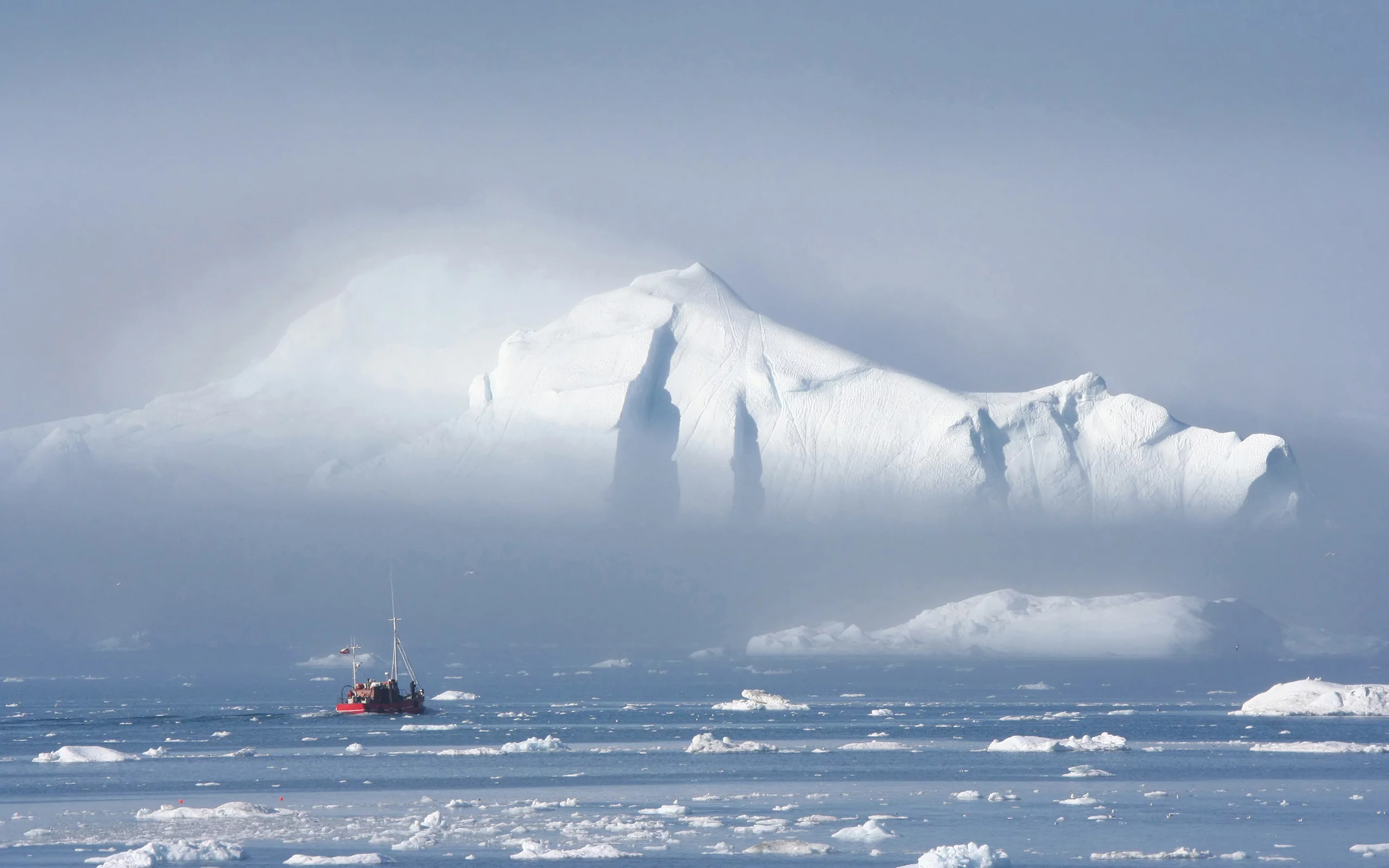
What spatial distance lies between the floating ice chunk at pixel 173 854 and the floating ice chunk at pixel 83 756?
1266 inches

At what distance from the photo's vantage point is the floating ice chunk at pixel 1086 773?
2653 inches

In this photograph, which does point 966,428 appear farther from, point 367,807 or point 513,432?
point 367,807

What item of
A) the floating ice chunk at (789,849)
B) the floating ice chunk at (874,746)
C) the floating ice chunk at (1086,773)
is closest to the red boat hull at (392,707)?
the floating ice chunk at (874,746)

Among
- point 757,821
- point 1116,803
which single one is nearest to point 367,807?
point 757,821

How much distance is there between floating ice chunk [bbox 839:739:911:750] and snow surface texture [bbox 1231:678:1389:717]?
99.0 feet

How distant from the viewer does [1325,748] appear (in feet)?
252

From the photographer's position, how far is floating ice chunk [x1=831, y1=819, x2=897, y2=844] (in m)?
49.8

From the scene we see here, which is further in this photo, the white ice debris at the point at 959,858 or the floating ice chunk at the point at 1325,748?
the floating ice chunk at the point at 1325,748

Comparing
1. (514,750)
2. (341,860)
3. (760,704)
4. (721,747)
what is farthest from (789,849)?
(760,704)

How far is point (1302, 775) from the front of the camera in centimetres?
6731

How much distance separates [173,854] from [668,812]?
669 inches

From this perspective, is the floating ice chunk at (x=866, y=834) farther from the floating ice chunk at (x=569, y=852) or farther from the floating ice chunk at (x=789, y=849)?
the floating ice chunk at (x=569, y=852)

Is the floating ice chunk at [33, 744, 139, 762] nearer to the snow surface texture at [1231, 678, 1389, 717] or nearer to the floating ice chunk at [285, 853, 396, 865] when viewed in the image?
the floating ice chunk at [285, 853, 396, 865]

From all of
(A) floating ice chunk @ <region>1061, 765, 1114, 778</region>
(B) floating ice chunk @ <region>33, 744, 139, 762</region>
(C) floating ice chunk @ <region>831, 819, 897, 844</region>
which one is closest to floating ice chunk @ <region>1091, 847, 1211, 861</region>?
(C) floating ice chunk @ <region>831, 819, 897, 844</region>
